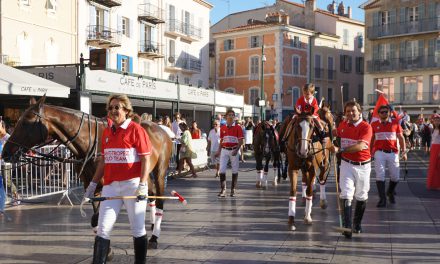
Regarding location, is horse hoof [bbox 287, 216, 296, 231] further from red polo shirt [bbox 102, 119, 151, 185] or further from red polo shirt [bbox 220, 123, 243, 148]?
red polo shirt [bbox 220, 123, 243, 148]

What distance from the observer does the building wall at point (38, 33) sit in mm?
24891

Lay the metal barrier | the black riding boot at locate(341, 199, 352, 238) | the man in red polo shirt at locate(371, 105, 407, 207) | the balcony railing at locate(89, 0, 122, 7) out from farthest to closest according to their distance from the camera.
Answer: the balcony railing at locate(89, 0, 122, 7) < the metal barrier < the man in red polo shirt at locate(371, 105, 407, 207) < the black riding boot at locate(341, 199, 352, 238)

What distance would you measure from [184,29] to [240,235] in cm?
3546

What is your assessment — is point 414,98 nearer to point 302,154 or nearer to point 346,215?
point 302,154

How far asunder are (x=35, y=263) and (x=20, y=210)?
4.46 meters

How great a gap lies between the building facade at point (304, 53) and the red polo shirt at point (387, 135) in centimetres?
3590

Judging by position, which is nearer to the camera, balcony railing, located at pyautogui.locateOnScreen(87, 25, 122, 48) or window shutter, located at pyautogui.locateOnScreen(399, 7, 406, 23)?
balcony railing, located at pyautogui.locateOnScreen(87, 25, 122, 48)

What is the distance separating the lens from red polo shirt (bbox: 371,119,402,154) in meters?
10.5

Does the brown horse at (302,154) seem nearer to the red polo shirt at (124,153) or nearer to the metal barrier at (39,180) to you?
the red polo shirt at (124,153)

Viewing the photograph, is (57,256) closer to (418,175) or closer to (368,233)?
(368,233)

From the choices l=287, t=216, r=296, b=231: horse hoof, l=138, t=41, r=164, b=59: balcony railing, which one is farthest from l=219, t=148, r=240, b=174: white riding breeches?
l=138, t=41, r=164, b=59: balcony railing

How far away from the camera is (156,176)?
24.7 ft

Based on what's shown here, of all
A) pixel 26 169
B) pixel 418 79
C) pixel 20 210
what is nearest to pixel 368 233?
pixel 20 210

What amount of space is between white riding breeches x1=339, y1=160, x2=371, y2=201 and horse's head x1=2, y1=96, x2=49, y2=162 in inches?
168
